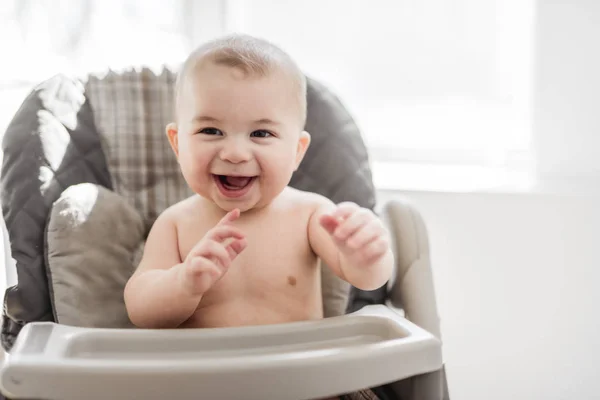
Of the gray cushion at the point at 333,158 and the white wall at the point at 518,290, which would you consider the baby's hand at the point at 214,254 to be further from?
the white wall at the point at 518,290

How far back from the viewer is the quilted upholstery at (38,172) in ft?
2.85

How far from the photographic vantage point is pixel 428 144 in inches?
58.9

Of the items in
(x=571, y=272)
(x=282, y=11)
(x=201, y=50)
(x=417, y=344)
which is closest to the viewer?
(x=417, y=344)

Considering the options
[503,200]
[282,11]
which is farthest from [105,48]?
[503,200]

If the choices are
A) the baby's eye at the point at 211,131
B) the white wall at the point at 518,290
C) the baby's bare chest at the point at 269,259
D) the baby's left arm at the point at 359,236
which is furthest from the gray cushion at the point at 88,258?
the white wall at the point at 518,290

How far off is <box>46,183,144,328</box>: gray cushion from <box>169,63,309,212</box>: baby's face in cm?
17

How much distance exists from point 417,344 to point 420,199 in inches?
25.3

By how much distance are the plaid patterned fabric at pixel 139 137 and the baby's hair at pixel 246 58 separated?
0.21 metres

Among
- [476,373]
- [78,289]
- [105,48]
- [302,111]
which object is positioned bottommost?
[476,373]

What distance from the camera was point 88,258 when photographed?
0.90 m

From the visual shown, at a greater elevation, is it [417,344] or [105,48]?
[105,48]

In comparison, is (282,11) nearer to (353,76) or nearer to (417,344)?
(353,76)

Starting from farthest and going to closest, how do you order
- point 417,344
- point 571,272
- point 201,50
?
point 571,272 < point 201,50 < point 417,344

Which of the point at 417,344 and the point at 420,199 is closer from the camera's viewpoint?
the point at 417,344
